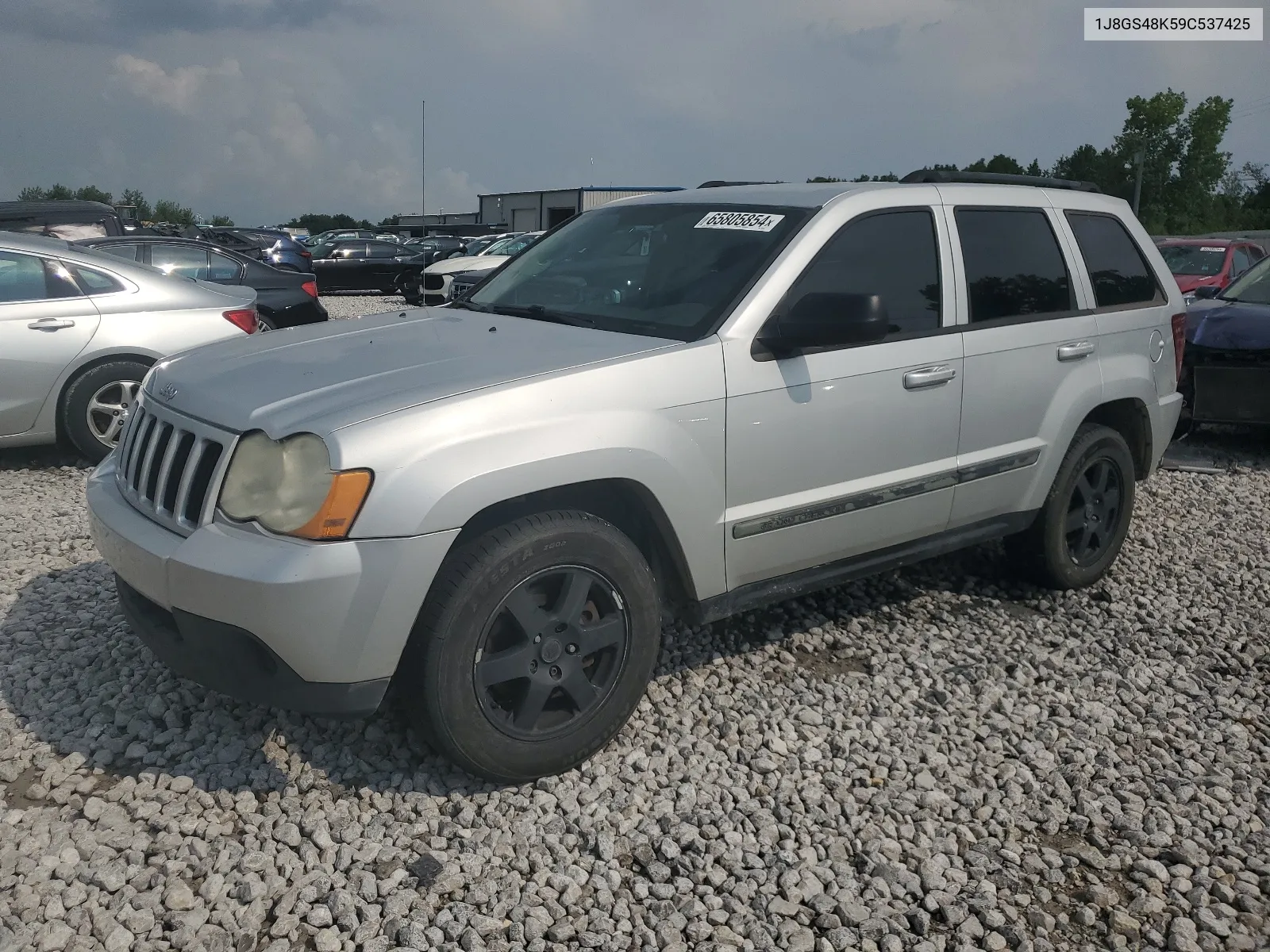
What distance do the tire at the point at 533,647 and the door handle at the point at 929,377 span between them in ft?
4.36

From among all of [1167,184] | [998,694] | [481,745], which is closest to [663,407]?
[481,745]

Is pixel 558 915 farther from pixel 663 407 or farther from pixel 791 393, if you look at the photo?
pixel 791 393

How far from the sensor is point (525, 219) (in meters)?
60.7

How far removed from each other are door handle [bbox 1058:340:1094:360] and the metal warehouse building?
45.0 meters

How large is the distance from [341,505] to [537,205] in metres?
58.3

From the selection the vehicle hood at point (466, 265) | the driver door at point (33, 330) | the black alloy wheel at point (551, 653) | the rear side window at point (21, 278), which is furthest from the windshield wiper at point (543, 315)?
the vehicle hood at point (466, 265)

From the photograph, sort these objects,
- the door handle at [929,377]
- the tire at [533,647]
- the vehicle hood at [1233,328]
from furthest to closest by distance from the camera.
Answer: the vehicle hood at [1233,328]
the door handle at [929,377]
the tire at [533,647]

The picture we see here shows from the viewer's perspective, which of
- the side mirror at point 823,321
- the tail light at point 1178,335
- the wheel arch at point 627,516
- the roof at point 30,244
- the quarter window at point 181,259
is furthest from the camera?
the quarter window at point 181,259

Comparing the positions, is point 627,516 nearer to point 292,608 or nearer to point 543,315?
point 543,315

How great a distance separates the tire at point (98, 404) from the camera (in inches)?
271

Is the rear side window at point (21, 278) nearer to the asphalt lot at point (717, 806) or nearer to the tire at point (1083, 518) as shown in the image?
the asphalt lot at point (717, 806)

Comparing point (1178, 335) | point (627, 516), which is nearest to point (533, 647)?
point (627, 516)

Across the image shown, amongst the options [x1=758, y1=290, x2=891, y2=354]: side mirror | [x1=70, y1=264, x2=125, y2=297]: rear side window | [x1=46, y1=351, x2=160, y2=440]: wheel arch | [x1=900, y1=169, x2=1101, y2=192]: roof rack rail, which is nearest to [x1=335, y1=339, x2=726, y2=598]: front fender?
[x1=758, y1=290, x2=891, y2=354]: side mirror

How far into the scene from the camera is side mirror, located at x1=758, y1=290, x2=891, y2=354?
3.54m
